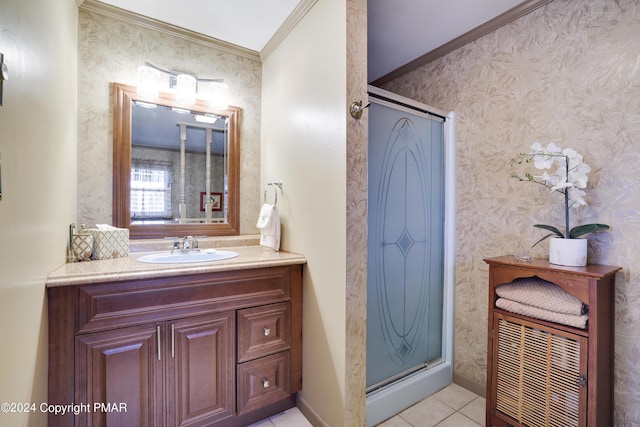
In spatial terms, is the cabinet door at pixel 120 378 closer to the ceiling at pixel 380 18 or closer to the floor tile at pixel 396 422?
the floor tile at pixel 396 422

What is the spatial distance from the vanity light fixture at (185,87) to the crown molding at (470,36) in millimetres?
1431

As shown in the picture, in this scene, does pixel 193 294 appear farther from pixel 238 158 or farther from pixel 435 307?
pixel 435 307

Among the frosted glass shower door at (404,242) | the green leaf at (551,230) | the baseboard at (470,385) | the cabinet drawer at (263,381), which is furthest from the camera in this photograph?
the baseboard at (470,385)

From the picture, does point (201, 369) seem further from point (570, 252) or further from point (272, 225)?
point (570, 252)

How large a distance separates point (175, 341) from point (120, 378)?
0.24m

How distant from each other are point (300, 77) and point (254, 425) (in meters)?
2.04

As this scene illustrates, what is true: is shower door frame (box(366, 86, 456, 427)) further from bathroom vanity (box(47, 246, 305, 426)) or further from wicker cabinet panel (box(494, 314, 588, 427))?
bathroom vanity (box(47, 246, 305, 426))

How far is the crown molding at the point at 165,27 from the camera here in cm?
174

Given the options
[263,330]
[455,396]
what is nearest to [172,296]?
[263,330]

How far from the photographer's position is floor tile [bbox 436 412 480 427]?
1.64m

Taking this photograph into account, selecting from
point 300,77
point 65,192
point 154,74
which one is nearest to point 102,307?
point 65,192

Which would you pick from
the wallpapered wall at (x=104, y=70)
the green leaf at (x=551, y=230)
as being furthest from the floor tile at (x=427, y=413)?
the wallpapered wall at (x=104, y=70)

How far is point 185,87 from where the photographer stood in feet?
6.42

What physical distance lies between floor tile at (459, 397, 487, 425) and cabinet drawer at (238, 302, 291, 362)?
1.15 meters
